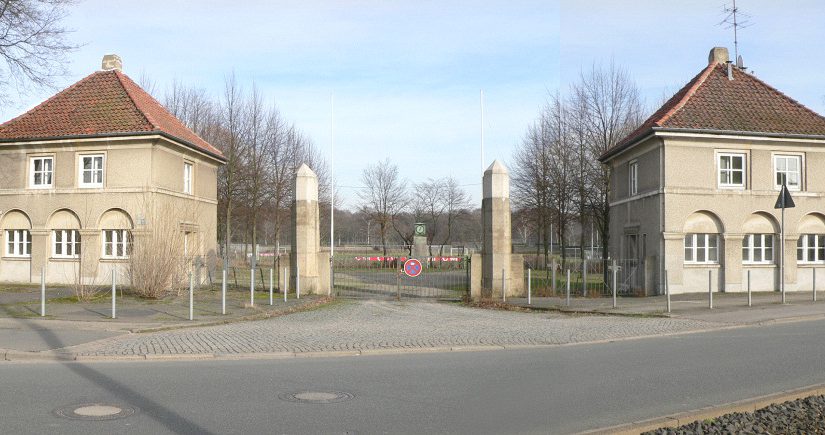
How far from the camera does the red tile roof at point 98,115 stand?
27.0 m

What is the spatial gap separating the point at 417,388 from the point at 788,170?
22.5 meters

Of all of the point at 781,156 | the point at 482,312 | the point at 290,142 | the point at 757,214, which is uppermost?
the point at 290,142

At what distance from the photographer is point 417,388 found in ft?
28.4

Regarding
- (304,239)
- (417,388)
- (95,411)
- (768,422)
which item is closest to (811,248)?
(304,239)

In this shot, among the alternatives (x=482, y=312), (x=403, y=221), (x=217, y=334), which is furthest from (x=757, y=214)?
(x=403, y=221)

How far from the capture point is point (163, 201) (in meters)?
27.2

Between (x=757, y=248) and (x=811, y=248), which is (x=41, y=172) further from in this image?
(x=811, y=248)

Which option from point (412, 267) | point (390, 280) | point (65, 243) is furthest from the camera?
point (390, 280)

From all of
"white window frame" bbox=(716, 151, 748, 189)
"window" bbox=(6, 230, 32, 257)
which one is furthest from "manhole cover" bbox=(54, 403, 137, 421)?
"window" bbox=(6, 230, 32, 257)

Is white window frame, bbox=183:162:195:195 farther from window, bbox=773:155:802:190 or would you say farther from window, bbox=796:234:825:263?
window, bbox=796:234:825:263

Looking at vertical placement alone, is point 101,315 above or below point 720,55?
below

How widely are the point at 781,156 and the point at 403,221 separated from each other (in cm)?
4510

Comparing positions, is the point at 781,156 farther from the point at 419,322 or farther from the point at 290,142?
the point at 290,142

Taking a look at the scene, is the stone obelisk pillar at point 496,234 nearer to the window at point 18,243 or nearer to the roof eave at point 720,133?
the roof eave at point 720,133
